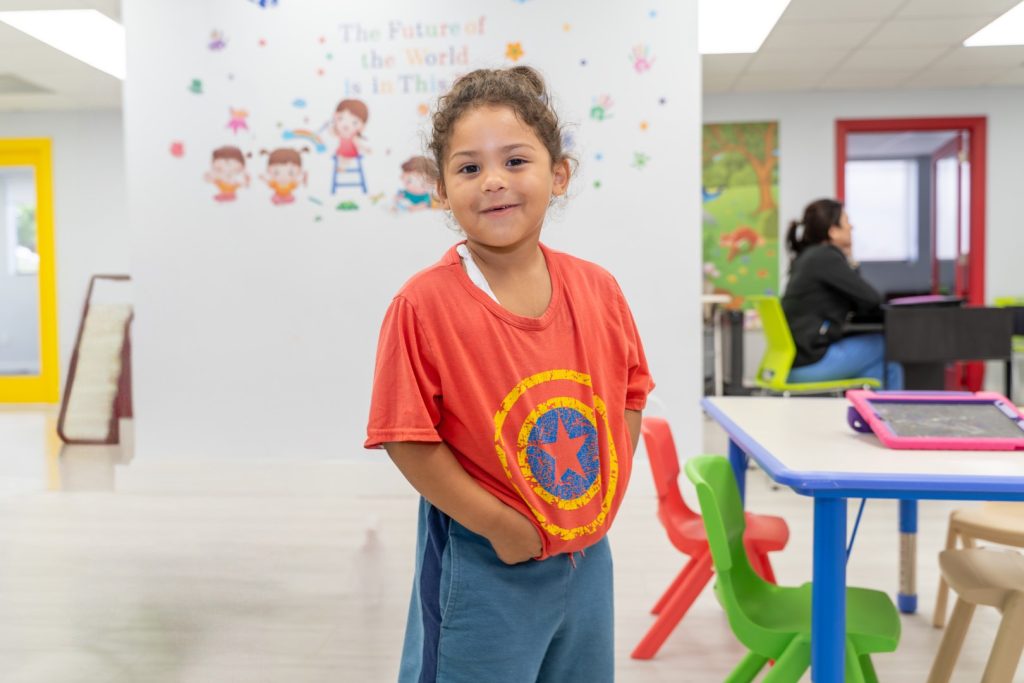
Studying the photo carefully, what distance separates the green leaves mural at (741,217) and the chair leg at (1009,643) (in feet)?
17.2

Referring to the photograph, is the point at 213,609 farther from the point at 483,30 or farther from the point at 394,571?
the point at 483,30

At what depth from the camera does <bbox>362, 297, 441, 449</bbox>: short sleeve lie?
91cm

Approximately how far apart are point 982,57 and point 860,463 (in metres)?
5.38

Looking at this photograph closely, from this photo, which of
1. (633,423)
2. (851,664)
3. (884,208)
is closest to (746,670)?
(851,664)

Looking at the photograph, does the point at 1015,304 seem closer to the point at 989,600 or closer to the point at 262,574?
the point at 989,600

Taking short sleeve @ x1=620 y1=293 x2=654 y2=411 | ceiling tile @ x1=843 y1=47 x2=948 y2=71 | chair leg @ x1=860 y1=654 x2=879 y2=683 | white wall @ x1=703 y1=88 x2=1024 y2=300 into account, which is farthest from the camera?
white wall @ x1=703 y1=88 x2=1024 y2=300

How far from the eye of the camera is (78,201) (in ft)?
22.9

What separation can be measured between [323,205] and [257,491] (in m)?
1.21

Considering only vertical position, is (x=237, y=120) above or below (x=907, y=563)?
above

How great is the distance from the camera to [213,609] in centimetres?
245

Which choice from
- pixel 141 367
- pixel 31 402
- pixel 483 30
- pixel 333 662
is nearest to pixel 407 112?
pixel 483 30

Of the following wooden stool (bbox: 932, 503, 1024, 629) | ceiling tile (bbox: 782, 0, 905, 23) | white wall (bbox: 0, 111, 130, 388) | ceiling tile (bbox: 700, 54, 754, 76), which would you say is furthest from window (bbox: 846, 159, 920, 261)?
wooden stool (bbox: 932, 503, 1024, 629)

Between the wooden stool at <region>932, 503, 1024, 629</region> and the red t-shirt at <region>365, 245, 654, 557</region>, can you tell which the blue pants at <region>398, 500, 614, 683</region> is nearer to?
the red t-shirt at <region>365, 245, 654, 557</region>

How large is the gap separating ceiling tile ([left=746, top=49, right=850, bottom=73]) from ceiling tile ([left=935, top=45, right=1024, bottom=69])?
698mm
